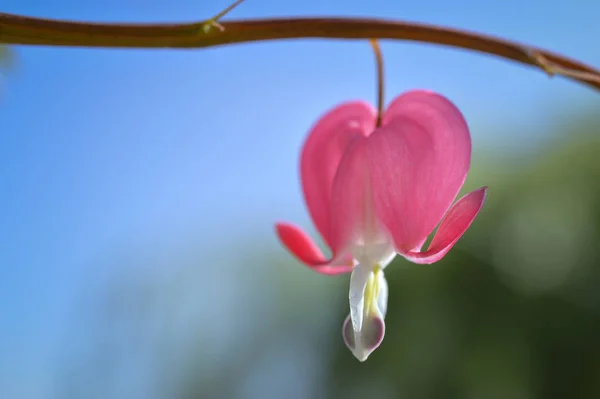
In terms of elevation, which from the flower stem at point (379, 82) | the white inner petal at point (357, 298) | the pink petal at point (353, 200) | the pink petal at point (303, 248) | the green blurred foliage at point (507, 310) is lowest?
the green blurred foliage at point (507, 310)

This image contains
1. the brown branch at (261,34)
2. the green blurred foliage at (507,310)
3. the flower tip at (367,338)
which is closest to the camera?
the brown branch at (261,34)

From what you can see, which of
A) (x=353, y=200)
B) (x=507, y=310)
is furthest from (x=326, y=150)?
(x=507, y=310)

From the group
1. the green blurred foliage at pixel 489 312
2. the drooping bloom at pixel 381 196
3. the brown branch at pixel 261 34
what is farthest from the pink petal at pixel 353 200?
the green blurred foliage at pixel 489 312

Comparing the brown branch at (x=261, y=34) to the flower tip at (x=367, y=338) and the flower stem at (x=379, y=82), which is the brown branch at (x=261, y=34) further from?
the flower tip at (x=367, y=338)

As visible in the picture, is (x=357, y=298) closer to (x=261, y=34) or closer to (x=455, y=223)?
(x=455, y=223)

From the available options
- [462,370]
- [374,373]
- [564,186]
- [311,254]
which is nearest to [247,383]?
[374,373]

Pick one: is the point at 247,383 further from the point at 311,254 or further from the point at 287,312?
the point at 311,254
